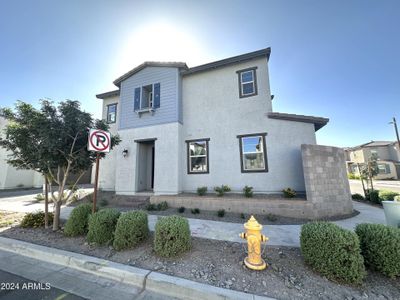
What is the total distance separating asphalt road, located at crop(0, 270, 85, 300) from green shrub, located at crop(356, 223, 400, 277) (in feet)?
15.9

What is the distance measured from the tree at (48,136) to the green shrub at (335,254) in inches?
254

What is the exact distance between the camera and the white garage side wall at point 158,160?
9.32 m

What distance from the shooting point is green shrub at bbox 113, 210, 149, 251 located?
13.0 feet

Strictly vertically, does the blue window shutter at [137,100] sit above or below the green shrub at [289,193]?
above

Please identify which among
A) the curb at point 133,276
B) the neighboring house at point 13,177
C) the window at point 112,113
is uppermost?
the window at point 112,113

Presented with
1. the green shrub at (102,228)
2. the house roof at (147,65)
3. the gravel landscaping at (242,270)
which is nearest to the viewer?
the gravel landscaping at (242,270)

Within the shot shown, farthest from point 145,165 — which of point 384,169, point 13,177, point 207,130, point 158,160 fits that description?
point 384,169

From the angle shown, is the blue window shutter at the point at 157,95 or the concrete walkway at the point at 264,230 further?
the blue window shutter at the point at 157,95

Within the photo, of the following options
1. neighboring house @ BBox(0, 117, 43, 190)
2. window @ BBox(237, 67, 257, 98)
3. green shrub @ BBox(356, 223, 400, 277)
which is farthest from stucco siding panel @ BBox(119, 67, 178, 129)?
neighboring house @ BBox(0, 117, 43, 190)

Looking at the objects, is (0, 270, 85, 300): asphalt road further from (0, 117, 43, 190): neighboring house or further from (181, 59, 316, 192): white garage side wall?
(0, 117, 43, 190): neighboring house

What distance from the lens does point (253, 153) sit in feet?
29.1

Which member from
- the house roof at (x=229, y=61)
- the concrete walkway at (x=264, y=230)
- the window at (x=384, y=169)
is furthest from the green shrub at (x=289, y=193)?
the window at (x=384, y=169)

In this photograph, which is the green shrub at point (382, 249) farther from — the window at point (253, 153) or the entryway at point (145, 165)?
the entryway at point (145, 165)

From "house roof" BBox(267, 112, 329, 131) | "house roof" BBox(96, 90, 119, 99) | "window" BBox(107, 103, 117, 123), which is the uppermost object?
"house roof" BBox(96, 90, 119, 99)
